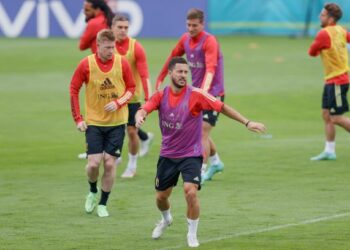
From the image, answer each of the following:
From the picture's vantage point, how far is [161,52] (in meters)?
36.7

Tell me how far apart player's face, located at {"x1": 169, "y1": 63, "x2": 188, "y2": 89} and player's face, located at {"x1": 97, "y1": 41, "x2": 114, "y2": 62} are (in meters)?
1.77

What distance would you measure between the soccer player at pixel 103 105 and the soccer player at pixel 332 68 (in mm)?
4968

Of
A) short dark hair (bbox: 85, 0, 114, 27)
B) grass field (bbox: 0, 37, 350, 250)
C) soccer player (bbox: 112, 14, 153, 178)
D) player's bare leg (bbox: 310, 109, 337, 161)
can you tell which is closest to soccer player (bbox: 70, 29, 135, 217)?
grass field (bbox: 0, 37, 350, 250)

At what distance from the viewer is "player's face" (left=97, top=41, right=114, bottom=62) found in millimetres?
12906

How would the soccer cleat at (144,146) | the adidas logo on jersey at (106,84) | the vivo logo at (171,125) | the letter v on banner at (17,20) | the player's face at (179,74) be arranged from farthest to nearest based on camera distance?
the letter v on banner at (17,20) → the soccer cleat at (144,146) → the adidas logo on jersey at (106,84) → the vivo logo at (171,125) → the player's face at (179,74)

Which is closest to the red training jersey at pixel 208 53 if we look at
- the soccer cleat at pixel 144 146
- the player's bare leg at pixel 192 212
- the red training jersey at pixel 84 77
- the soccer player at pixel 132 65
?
the soccer player at pixel 132 65

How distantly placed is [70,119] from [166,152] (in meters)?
11.7

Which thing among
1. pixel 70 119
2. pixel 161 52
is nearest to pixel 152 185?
pixel 70 119

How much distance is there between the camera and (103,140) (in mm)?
13211

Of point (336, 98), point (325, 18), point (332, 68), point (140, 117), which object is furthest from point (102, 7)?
point (140, 117)

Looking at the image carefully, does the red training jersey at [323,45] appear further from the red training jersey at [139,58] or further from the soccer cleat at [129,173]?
the soccer cleat at [129,173]

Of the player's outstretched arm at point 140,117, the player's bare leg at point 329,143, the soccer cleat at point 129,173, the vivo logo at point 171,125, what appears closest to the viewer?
the player's outstretched arm at point 140,117

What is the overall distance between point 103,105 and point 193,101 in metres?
2.04

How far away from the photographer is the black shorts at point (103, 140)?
42.8ft
